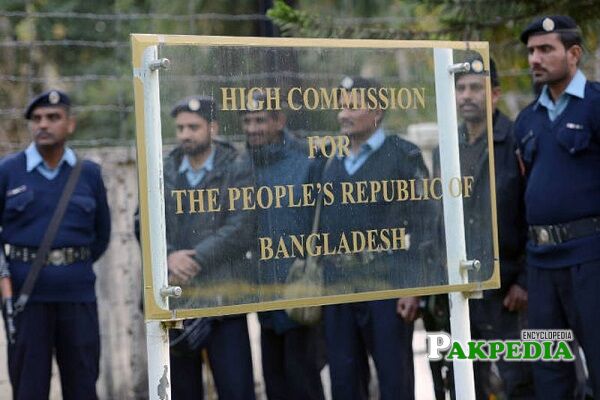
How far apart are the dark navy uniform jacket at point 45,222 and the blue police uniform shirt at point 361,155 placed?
7.32 ft

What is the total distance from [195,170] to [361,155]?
0.69m

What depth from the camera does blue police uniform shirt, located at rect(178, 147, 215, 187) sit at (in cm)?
407

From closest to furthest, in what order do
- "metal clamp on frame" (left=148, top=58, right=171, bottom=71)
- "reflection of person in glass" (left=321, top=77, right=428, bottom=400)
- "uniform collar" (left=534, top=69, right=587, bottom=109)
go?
"metal clamp on frame" (left=148, top=58, right=171, bottom=71) < "reflection of person in glass" (left=321, top=77, right=428, bottom=400) < "uniform collar" (left=534, top=69, right=587, bottom=109)

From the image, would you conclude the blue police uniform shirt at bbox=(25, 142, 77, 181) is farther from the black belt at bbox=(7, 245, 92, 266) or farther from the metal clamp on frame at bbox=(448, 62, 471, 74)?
the metal clamp on frame at bbox=(448, 62, 471, 74)

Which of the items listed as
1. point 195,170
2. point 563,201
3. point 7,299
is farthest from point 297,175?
point 7,299

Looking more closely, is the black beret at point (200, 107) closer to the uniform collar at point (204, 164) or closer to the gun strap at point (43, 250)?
the uniform collar at point (204, 164)

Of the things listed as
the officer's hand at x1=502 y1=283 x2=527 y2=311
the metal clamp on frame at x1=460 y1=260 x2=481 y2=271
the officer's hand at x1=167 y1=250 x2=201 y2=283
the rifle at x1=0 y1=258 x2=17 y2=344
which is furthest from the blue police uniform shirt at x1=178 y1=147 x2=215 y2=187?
the officer's hand at x1=502 y1=283 x2=527 y2=311

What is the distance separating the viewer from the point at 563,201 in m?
5.52

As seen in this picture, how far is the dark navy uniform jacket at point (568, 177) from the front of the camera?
5.50 meters

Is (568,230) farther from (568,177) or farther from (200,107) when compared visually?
(200,107)

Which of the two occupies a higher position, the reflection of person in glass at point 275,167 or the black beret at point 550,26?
the black beret at point 550,26

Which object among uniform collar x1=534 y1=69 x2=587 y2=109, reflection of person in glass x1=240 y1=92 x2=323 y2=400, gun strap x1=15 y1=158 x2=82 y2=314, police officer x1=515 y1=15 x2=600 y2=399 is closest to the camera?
reflection of person in glass x1=240 y1=92 x2=323 y2=400

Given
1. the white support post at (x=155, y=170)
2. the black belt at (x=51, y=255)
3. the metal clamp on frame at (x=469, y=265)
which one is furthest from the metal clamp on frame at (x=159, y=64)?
the black belt at (x=51, y=255)

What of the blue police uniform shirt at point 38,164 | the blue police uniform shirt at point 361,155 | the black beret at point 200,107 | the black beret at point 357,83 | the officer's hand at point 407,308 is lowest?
the officer's hand at point 407,308
